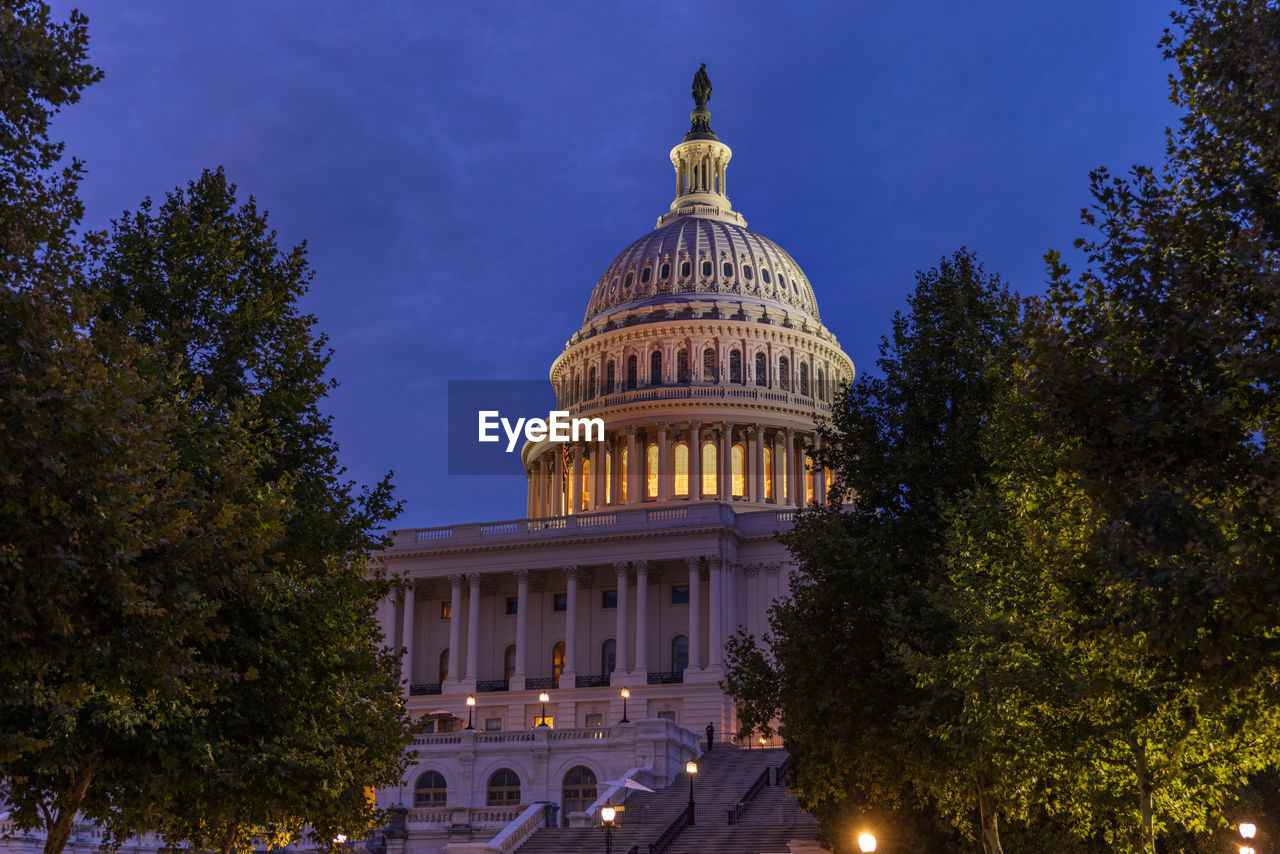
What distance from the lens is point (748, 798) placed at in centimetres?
5097

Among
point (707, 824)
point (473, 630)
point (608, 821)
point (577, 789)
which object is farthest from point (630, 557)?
point (608, 821)

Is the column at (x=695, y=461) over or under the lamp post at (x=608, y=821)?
over

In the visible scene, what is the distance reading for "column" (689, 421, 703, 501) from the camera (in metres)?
99.6

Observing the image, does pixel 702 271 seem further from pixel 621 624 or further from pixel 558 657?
pixel 621 624

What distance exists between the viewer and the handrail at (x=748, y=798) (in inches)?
1880

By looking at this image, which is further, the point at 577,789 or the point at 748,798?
the point at 577,789

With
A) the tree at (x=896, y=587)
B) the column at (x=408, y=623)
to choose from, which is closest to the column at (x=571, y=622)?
the column at (x=408, y=623)

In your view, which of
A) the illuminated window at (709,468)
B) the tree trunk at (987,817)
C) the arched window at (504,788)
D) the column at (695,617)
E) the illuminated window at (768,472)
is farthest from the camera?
the illuminated window at (709,468)

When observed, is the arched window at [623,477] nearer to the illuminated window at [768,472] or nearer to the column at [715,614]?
the illuminated window at [768,472]

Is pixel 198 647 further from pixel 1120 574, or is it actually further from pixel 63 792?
pixel 1120 574

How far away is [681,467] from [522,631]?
23.7 metres

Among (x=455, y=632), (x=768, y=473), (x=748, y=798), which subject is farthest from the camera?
(x=768, y=473)

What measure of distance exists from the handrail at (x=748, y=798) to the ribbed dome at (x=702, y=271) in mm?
61496

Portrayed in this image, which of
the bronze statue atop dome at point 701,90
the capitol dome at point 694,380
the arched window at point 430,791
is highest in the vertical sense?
the bronze statue atop dome at point 701,90
